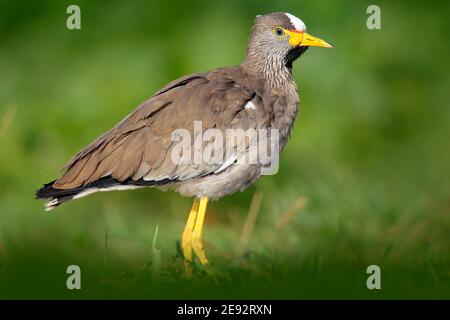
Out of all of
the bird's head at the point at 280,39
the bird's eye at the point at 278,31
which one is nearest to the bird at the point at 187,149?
the bird's head at the point at 280,39

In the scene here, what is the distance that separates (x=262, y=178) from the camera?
26.2 feet

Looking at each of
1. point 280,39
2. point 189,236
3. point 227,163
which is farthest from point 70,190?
point 280,39

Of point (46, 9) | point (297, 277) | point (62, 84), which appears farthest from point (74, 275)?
point (46, 9)

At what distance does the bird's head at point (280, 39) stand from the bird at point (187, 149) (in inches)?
15.4

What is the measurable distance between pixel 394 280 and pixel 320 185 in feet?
7.15

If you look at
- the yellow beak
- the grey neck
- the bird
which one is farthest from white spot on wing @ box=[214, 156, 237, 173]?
the yellow beak

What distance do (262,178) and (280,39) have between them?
6.71 feet

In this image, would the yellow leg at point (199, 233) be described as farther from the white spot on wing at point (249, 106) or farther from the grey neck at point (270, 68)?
the grey neck at point (270, 68)

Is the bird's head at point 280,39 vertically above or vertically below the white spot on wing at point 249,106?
above

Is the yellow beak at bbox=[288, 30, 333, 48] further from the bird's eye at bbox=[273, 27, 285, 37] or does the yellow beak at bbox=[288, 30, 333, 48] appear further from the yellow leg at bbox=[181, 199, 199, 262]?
the yellow leg at bbox=[181, 199, 199, 262]

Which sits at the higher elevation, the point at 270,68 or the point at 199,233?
the point at 270,68

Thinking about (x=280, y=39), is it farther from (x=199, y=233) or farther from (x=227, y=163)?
(x=199, y=233)

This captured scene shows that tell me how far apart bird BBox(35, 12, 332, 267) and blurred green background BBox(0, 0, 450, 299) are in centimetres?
36

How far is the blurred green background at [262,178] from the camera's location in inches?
209
